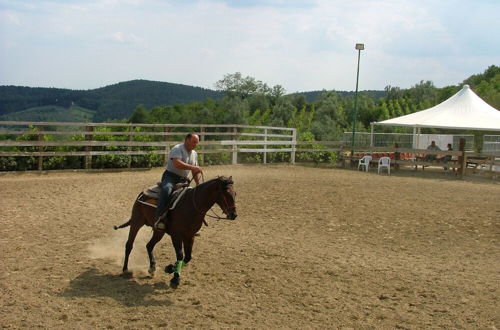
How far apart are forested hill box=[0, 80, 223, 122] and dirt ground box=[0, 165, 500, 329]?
89.0ft

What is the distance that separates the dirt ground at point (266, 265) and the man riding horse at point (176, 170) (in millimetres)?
822

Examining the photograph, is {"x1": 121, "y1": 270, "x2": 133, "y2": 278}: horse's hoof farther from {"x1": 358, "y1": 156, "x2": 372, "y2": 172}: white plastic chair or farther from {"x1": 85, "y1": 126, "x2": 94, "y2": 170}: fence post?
{"x1": 358, "y1": 156, "x2": 372, "y2": 172}: white plastic chair

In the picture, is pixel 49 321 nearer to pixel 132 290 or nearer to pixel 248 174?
pixel 132 290

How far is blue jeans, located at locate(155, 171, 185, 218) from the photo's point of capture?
6.54 m

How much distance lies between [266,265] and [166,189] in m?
1.75

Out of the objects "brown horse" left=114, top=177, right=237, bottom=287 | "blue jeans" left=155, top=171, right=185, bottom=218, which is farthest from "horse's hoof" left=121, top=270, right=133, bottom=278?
"blue jeans" left=155, top=171, right=185, bottom=218

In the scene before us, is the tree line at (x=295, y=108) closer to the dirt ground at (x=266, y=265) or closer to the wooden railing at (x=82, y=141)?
the wooden railing at (x=82, y=141)

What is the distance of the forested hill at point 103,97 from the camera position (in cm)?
4791

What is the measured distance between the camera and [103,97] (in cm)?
6203

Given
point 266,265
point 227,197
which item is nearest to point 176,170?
point 227,197

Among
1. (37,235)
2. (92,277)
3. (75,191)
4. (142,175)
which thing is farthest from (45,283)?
(142,175)

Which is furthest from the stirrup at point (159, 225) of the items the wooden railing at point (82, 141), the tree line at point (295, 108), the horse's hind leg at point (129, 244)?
the tree line at point (295, 108)

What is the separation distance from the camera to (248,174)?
17266mm

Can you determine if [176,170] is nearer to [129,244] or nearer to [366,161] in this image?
[129,244]
